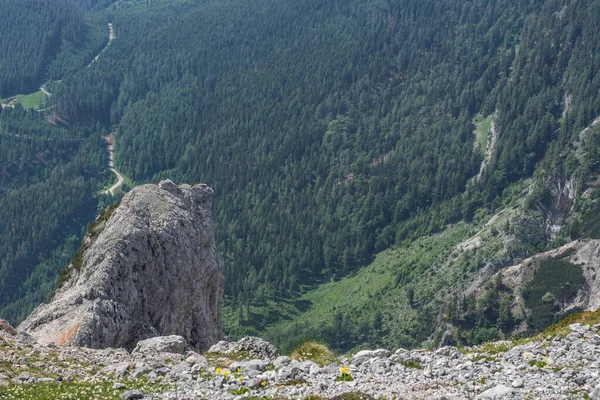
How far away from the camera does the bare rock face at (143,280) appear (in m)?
62.3

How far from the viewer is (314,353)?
5012 centimetres

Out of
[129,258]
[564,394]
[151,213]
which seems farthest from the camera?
[151,213]

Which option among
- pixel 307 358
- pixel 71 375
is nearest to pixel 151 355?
pixel 71 375

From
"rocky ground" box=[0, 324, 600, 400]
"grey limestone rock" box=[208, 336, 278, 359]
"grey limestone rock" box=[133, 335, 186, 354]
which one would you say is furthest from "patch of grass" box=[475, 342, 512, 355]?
"grey limestone rock" box=[133, 335, 186, 354]

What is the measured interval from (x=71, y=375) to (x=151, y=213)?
1310 inches

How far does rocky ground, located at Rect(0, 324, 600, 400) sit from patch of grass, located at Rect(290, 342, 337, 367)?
3.71 meters

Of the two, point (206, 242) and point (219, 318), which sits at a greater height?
point (206, 242)

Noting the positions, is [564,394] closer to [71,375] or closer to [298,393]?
[298,393]

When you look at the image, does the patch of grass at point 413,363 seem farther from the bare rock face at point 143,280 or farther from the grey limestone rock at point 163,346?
the bare rock face at point 143,280

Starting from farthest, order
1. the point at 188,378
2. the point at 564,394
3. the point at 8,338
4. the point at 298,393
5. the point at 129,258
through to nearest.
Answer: the point at 129,258 → the point at 8,338 → the point at 188,378 → the point at 298,393 → the point at 564,394

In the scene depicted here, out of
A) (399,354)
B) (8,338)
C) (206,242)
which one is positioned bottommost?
(206,242)

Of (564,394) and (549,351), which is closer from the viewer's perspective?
(564,394)

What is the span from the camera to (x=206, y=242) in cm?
8725

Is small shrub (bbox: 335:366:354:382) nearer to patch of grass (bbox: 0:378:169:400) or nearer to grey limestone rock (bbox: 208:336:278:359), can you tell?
patch of grass (bbox: 0:378:169:400)
